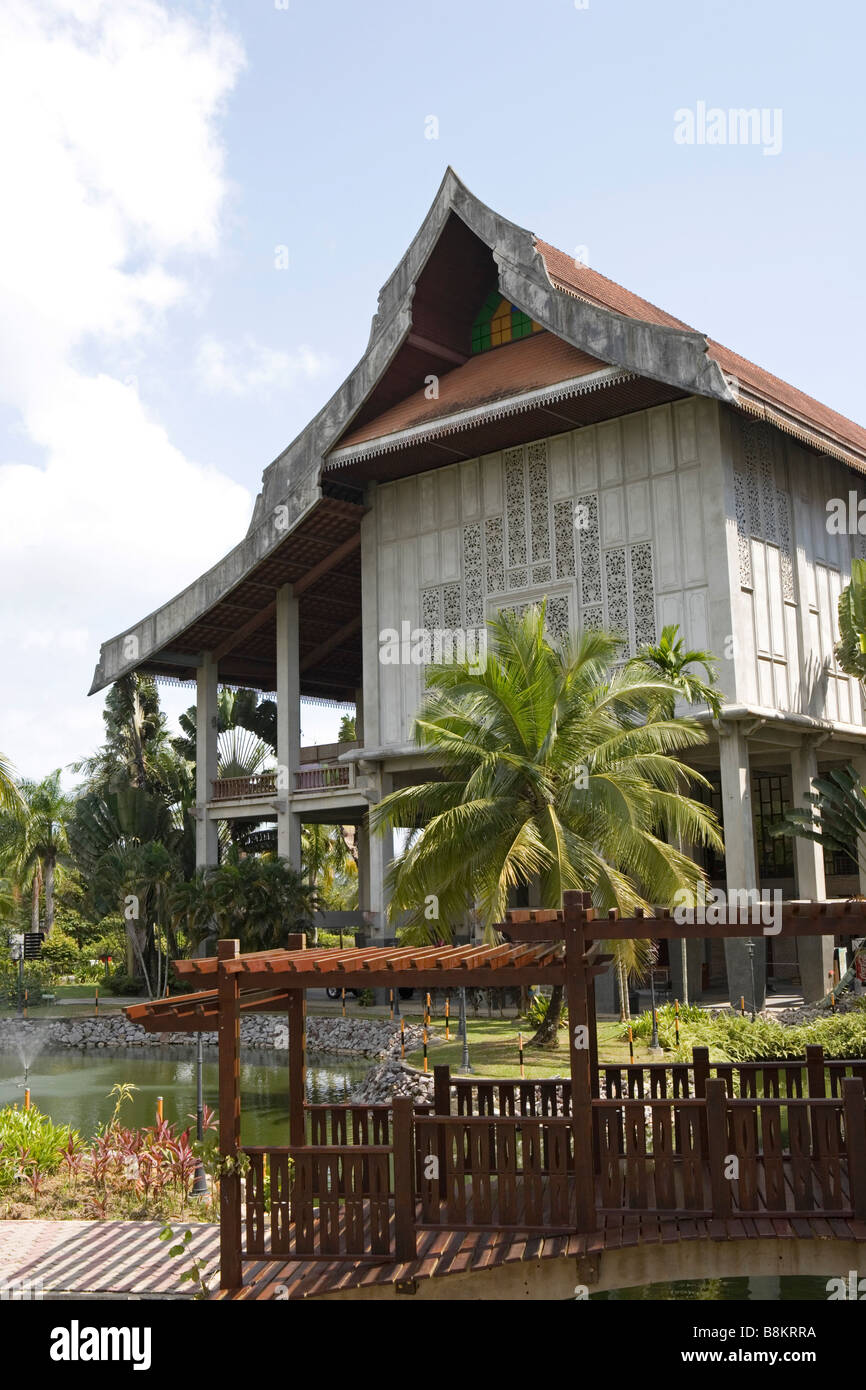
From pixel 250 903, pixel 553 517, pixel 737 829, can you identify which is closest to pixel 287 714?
pixel 250 903

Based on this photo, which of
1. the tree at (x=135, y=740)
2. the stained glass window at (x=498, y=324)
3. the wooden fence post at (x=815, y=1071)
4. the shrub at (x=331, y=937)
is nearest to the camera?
the wooden fence post at (x=815, y=1071)

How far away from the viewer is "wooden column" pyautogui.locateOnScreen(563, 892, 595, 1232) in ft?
24.0

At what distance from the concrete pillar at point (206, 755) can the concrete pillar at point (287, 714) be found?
2.21 meters

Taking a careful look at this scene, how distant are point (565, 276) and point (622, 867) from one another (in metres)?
12.5

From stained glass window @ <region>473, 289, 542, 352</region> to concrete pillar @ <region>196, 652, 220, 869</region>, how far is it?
10.3m

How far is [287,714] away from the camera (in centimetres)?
2916

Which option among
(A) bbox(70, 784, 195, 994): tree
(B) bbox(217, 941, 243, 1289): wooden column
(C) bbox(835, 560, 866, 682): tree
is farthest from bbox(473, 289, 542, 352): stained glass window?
(B) bbox(217, 941, 243, 1289): wooden column

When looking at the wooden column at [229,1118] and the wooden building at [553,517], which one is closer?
the wooden column at [229,1118]

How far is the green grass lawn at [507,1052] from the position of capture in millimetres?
16453

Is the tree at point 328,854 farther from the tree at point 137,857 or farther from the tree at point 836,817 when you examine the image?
the tree at point 836,817

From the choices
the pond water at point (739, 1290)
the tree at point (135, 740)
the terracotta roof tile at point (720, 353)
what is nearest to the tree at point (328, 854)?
the tree at point (135, 740)

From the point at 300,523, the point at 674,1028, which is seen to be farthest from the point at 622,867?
the point at 300,523

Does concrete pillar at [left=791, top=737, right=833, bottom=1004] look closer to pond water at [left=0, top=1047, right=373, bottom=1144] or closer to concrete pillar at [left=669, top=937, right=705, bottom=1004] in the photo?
concrete pillar at [left=669, top=937, right=705, bottom=1004]
